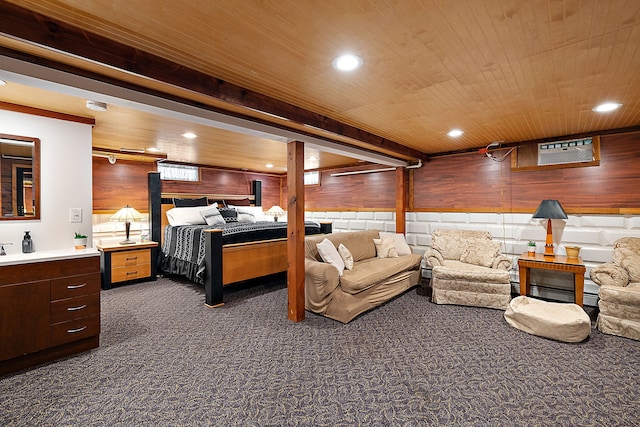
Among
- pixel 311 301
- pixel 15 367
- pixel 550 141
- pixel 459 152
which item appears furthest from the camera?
pixel 459 152

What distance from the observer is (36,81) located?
5.72ft

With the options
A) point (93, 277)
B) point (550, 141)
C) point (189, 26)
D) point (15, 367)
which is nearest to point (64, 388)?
point (15, 367)

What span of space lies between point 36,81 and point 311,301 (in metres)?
2.95

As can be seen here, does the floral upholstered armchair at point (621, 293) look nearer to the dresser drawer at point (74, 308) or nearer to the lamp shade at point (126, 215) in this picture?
the dresser drawer at point (74, 308)

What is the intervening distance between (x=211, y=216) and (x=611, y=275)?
5820 mm

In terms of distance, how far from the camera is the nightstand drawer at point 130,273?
4.62 m

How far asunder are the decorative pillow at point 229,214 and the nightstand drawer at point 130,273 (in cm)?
181

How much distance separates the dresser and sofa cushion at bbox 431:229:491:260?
4.31m

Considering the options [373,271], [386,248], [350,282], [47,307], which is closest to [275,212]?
[386,248]

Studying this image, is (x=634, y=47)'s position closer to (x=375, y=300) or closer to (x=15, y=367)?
(x=375, y=300)

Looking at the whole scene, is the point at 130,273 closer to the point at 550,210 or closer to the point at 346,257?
the point at 346,257

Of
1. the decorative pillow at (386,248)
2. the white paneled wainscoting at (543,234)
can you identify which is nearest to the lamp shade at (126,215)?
the decorative pillow at (386,248)

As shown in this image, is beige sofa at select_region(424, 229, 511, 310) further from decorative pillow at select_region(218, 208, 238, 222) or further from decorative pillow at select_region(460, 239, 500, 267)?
decorative pillow at select_region(218, 208, 238, 222)

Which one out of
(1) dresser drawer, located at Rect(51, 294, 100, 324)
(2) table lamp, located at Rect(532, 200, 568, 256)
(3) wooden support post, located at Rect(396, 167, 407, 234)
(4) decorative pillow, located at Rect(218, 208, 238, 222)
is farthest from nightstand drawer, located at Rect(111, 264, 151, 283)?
(2) table lamp, located at Rect(532, 200, 568, 256)
